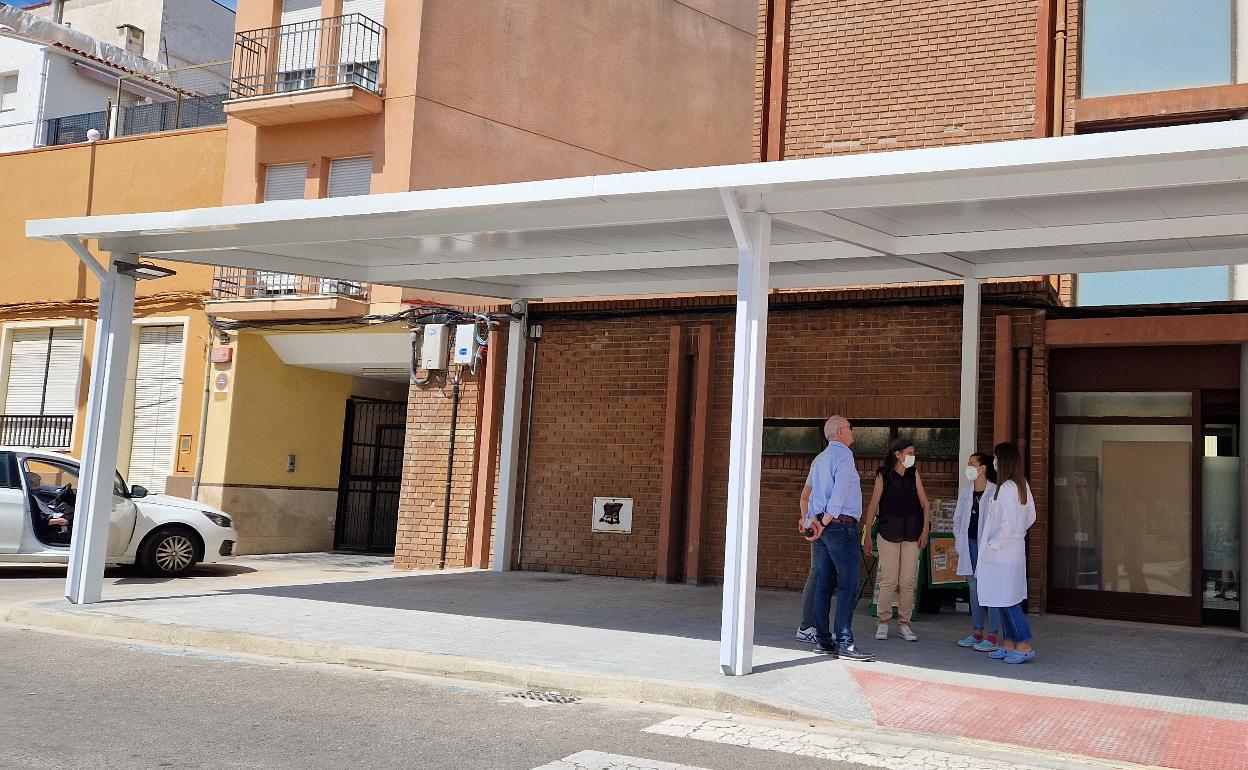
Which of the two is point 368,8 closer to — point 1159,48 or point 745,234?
point 1159,48

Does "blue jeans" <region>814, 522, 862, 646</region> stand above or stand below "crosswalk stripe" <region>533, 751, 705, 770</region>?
above

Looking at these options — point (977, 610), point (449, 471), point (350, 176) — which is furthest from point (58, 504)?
point (977, 610)

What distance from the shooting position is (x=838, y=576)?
9.17 m

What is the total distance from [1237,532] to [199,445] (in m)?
14.8

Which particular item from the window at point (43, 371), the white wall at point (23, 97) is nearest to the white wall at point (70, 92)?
the white wall at point (23, 97)

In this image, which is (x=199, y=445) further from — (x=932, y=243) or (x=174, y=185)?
(x=932, y=243)

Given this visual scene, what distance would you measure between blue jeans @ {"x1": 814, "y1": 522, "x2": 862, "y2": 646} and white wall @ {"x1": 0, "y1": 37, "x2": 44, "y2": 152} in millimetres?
24862

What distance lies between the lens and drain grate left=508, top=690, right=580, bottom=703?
773 centimetres

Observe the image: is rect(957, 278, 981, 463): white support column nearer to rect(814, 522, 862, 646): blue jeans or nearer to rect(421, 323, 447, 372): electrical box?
rect(814, 522, 862, 646): blue jeans

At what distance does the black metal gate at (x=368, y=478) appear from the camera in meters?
20.8

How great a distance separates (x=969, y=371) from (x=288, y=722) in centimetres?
827

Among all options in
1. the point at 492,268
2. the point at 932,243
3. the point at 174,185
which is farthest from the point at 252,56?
the point at 932,243

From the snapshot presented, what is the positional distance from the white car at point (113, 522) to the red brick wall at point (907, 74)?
9018mm

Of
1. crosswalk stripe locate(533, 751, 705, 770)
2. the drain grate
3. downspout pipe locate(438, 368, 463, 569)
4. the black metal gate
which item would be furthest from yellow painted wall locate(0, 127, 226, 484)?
crosswalk stripe locate(533, 751, 705, 770)
